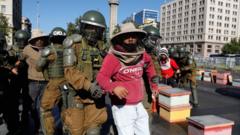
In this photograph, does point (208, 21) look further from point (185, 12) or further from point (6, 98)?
point (6, 98)

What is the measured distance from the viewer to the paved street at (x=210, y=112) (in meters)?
6.27

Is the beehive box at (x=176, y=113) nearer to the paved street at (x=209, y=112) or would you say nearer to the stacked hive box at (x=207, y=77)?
the paved street at (x=209, y=112)

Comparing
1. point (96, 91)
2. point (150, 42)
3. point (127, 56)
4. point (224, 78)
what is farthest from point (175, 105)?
point (224, 78)

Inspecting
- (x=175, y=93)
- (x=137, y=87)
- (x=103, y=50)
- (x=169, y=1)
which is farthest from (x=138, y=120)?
(x=169, y=1)

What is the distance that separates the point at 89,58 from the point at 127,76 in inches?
21.0

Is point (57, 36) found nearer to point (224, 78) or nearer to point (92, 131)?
point (92, 131)

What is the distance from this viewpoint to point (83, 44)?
3617 millimetres

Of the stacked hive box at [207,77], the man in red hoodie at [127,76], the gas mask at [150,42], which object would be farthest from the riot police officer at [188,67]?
the stacked hive box at [207,77]

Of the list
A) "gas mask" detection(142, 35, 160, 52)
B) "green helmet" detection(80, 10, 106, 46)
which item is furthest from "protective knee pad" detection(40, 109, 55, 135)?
"gas mask" detection(142, 35, 160, 52)

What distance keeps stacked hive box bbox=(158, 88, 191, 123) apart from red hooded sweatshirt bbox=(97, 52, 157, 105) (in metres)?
3.30

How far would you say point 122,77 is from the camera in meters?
3.58

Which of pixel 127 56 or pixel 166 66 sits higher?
pixel 127 56

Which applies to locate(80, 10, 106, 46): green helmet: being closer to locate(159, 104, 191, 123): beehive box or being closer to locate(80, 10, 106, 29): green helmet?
locate(80, 10, 106, 29): green helmet

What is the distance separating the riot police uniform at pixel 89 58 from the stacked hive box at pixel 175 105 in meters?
3.45
